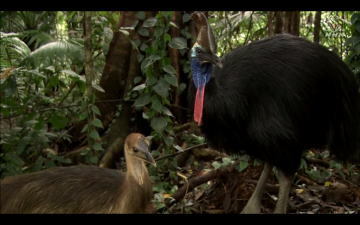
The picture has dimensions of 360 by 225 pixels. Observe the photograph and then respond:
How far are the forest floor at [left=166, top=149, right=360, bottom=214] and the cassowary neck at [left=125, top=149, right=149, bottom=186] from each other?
108 cm

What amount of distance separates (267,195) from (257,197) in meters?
0.31

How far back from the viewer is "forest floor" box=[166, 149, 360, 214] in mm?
3736

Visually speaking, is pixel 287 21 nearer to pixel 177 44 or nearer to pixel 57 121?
pixel 177 44

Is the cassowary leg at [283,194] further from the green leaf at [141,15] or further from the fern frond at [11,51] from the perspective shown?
the fern frond at [11,51]

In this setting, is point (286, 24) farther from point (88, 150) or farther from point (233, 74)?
point (88, 150)

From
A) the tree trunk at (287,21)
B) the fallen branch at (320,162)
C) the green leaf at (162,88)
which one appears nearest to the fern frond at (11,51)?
the green leaf at (162,88)

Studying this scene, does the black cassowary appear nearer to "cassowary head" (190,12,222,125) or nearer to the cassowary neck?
"cassowary head" (190,12,222,125)

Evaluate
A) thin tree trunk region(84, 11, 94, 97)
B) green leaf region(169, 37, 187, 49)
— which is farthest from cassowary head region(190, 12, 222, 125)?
thin tree trunk region(84, 11, 94, 97)

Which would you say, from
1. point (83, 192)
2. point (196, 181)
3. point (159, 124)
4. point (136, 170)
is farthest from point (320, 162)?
point (83, 192)

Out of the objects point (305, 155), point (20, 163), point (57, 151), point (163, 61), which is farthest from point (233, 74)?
point (57, 151)

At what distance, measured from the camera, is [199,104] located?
3.23m

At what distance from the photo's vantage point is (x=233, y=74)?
134 inches

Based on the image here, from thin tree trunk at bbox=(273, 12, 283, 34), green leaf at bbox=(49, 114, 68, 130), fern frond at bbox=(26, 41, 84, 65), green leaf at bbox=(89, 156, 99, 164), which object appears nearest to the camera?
green leaf at bbox=(89, 156, 99, 164)
